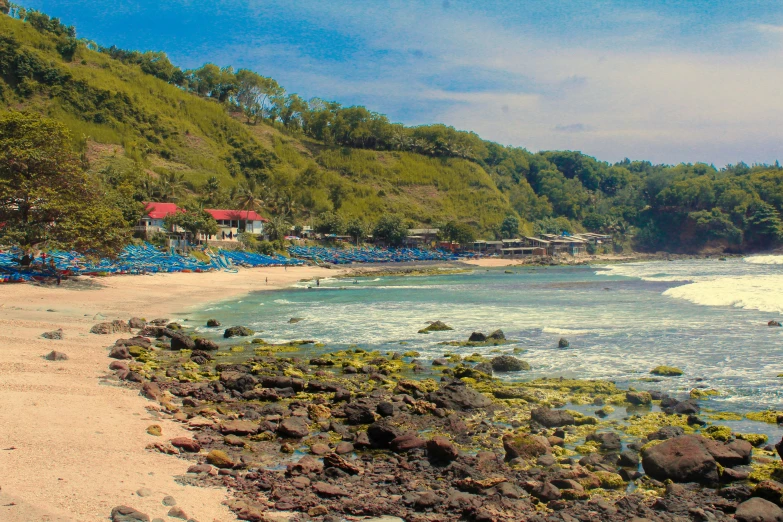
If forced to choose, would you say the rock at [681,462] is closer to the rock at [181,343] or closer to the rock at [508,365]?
the rock at [508,365]

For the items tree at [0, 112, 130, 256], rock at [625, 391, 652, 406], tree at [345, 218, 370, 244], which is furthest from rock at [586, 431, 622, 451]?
tree at [345, 218, 370, 244]

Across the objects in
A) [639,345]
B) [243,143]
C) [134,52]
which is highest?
[134,52]

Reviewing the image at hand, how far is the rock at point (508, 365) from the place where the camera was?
52.2ft

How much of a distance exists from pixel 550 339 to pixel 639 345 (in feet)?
9.64

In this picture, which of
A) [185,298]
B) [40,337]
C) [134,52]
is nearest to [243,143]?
[134,52]

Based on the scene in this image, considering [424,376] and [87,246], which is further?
[87,246]

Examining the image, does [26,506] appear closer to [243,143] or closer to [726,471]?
[726,471]

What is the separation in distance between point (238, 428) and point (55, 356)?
21.4 ft

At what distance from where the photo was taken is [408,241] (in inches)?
4001

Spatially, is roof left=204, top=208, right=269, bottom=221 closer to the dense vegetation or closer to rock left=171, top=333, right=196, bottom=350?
the dense vegetation

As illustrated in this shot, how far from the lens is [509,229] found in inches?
4456

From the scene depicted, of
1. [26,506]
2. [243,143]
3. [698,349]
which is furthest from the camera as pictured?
[243,143]

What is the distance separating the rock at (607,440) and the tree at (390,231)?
86297mm

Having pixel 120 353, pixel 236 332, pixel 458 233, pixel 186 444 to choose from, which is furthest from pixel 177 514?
pixel 458 233
